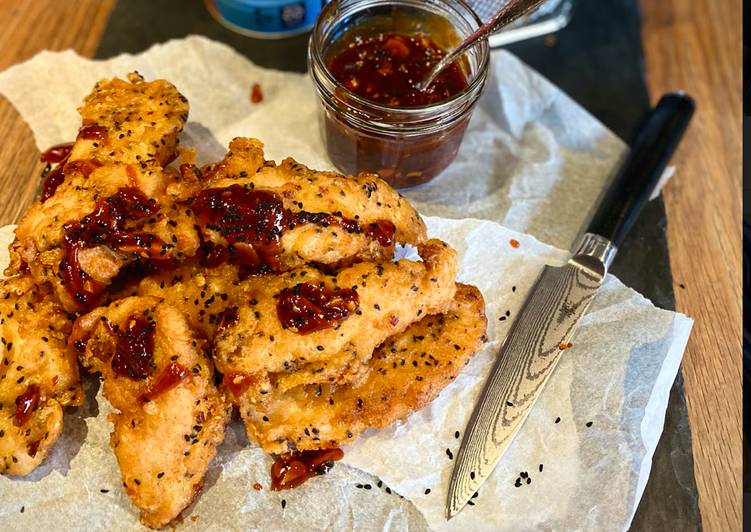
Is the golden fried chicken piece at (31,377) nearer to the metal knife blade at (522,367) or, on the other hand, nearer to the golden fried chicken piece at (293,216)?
the golden fried chicken piece at (293,216)

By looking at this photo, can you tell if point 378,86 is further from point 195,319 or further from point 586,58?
point 586,58

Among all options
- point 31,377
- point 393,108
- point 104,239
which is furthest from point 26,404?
point 393,108

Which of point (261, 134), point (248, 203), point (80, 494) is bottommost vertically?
point (80, 494)

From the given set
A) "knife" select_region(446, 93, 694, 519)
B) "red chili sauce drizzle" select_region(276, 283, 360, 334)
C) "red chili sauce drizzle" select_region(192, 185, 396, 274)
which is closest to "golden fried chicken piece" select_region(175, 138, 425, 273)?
"red chili sauce drizzle" select_region(192, 185, 396, 274)

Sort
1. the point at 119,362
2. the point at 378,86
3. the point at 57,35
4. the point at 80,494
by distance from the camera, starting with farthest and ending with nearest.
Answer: the point at 57,35 → the point at 378,86 → the point at 80,494 → the point at 119,362

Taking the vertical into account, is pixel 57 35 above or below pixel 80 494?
above

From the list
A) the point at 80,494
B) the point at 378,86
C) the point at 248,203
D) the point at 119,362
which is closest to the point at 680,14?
the point at 378,86
